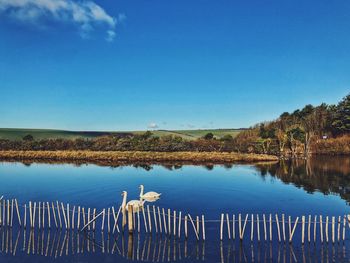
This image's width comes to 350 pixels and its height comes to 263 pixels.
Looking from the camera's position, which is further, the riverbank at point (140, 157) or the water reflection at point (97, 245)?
the riverbank at point (140, 157)

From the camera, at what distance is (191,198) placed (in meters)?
27.1

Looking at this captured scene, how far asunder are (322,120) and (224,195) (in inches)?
2711

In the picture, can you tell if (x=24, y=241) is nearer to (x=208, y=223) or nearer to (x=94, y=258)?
(x=94, y=258)

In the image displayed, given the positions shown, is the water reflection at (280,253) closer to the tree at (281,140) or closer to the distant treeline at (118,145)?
the distant treeline at (118,145)

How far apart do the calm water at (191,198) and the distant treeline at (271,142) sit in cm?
2513

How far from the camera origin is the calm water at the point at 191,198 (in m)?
15.1

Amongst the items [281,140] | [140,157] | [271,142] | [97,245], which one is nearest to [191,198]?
[97,245]

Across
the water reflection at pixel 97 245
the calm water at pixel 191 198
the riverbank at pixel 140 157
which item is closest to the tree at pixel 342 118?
the riverbank at pixel 140 157

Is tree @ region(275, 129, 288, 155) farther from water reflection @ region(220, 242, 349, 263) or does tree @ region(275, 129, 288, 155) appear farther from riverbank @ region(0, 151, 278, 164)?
water reflection @ region(220, 242, 349, 263)

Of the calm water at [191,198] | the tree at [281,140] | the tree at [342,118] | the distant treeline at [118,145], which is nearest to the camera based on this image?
the calm water at [191,198]

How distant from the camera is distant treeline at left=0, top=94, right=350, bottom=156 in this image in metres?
71.2

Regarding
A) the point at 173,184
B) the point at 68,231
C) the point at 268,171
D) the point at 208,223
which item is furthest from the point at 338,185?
the point at 68,231

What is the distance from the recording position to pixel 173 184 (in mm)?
33562

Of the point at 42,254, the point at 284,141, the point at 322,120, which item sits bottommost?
the point at 42,254
